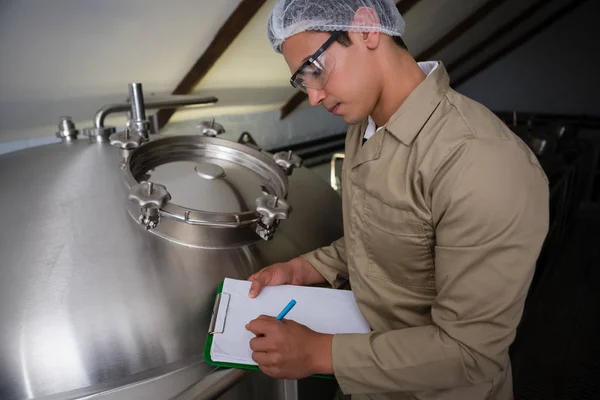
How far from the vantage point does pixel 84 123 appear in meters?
1.99

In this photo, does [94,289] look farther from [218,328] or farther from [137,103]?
[137,103]

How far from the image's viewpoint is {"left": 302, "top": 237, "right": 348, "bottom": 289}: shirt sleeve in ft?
3.66

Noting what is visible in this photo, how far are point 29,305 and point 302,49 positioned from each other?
0.71m

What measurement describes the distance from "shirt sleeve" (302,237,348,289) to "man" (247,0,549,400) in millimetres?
174

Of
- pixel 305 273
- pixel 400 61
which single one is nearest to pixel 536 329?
pixel 305 273

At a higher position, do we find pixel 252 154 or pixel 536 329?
pixel 252 154

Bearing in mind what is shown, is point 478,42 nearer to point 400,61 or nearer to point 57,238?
point 400,61

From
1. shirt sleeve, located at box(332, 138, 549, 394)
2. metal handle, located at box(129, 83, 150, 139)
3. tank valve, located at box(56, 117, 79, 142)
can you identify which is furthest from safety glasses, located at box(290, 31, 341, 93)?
tank valve, located at box(56, 117, 79, 142)

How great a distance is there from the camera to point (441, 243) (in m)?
0.76

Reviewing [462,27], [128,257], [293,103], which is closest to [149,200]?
[128,257]

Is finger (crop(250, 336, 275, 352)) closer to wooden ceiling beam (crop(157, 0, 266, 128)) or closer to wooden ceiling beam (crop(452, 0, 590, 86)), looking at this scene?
wooden ceiling beam (crop(157, 0, 266, 128))

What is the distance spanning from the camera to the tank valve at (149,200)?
92cm

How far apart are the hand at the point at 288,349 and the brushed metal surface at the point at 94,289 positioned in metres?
0.12

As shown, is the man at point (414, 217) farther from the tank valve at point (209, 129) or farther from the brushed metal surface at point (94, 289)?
the tank valve at point (209, 129)
